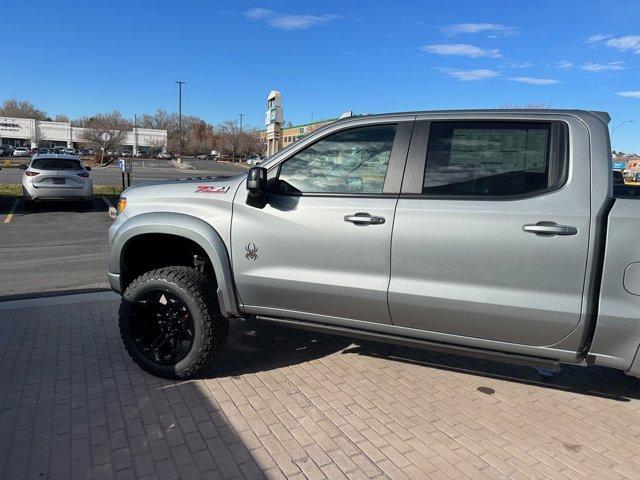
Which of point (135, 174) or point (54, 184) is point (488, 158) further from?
point (135, 174)

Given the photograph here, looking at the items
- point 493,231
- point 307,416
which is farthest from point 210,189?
point 493,231

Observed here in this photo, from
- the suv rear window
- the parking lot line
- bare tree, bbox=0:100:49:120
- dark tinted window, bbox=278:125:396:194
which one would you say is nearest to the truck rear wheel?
dark tinted window, bbox=278:125:396:194

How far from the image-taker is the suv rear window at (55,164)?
13.6m

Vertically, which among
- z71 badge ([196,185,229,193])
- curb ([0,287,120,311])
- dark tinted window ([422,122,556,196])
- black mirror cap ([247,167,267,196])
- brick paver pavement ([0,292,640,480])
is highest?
dark tinted window ([422,122,556,196])

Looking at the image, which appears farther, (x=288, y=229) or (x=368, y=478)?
(x=288, y=229)

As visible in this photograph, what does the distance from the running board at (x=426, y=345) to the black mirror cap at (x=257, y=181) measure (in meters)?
0.90

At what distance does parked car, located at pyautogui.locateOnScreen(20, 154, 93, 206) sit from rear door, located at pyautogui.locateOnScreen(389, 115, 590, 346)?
13.0 meters

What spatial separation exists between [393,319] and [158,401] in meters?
1.70

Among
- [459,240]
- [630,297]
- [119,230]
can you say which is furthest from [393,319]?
[119,230]

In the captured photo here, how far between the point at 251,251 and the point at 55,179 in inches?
488

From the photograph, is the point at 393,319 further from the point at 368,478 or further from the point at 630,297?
the point at 630,297

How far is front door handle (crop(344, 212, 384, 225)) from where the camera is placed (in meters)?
2.99

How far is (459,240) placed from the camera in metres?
2.82

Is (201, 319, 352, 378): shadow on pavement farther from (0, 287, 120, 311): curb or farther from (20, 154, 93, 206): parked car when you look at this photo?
(20, 154, 93, 206): parked car
